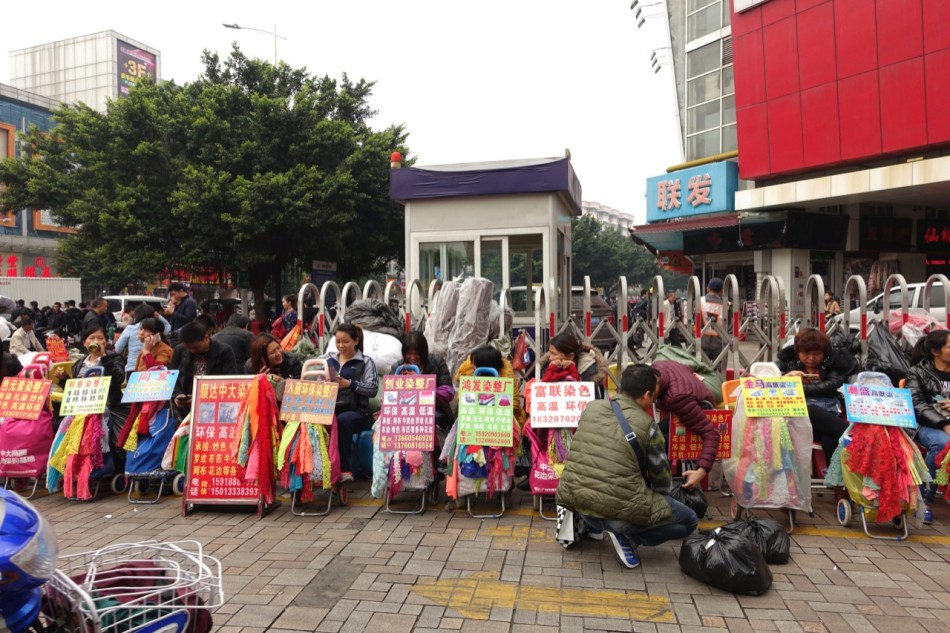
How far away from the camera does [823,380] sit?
15.9 feet

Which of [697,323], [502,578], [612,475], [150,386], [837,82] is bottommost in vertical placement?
[502,578]

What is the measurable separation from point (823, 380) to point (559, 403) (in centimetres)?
204

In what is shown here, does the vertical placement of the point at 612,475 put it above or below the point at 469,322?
below

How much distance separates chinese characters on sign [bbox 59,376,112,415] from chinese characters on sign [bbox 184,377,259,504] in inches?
36.6

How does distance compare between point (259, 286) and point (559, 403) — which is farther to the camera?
point (259, 286)

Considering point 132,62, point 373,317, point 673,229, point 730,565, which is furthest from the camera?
point 132,62

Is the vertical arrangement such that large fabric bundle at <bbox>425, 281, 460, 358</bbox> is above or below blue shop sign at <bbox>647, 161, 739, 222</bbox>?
below

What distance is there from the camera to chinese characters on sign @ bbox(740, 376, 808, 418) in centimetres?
431

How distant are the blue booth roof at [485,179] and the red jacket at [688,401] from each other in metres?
4.26

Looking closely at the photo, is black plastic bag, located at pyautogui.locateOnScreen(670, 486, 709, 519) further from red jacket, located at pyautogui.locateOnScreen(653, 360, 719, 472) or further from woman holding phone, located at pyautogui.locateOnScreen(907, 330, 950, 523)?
woman holding phone, located at pyautogui.locateOnScreen(907, 330, 950, 523)

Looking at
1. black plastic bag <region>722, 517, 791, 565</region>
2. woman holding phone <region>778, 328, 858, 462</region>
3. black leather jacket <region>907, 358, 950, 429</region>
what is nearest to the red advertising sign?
black plastic bag <region>722, 517, 791, 565</region>

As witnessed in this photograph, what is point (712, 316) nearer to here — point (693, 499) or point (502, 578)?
point (693, 499)

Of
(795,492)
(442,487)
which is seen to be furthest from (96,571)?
(795,492)

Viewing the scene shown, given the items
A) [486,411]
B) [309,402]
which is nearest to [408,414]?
[486,411]
